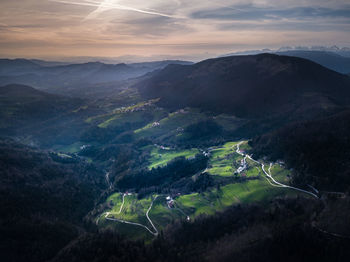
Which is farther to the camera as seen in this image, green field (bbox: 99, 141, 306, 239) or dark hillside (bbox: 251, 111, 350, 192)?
dark hillside (bbox: 251, 111, 350, 192)

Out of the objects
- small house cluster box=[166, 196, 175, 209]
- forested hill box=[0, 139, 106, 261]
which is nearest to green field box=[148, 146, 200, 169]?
forested hill box=[0, 139, 106, 261]

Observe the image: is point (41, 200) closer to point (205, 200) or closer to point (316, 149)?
point (205, 200)

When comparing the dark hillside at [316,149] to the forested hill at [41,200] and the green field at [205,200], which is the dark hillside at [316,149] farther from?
the forested hill at [41,200]

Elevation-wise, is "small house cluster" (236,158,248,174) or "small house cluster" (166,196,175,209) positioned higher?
"small house cluster" (236,158,248,174)

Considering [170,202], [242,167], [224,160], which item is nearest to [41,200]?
Answer: [170,202]

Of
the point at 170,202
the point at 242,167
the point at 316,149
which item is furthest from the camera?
the point at 242,167

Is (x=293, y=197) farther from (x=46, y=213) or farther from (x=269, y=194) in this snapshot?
(x=46, y=213)

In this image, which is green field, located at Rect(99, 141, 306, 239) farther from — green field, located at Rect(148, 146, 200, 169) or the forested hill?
green field, located at Rect(148, 146, 200, 169)

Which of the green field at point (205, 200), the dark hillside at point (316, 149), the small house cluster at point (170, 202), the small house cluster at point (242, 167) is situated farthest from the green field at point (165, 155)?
the small house cluster at point (170, 202)

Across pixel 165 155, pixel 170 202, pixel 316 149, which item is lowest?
pixel 170 202

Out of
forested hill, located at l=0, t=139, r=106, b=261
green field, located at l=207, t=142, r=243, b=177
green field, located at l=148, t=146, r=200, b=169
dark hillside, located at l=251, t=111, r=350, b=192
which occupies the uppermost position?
dark hillside, located at l=251, t=111, r=350, b=192

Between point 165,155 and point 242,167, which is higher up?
point 242,167
